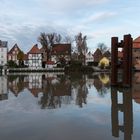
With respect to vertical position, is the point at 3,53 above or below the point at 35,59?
above

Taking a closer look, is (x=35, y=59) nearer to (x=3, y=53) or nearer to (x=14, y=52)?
(x=3, y=53)

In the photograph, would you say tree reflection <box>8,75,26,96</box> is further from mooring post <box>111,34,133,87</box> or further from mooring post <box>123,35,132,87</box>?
mooring post <box>123,35,132,87</box>

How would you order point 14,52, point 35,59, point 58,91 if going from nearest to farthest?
point 58,91 → point 35,59 → point 14,52

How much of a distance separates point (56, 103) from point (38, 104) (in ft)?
2.99

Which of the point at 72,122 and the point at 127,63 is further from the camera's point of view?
the point at 127,63

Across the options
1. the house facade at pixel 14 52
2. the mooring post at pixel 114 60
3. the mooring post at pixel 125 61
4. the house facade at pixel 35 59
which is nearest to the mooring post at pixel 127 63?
the mooring post at pixel 125 61

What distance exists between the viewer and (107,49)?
13512cm

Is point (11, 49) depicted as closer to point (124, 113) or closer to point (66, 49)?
point (66, 49)

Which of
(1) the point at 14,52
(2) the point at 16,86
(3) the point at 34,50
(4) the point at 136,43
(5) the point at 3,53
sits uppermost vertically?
(4) the point at 136,43

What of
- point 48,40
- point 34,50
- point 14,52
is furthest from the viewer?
point 14,52

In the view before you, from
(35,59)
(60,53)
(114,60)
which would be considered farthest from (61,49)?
(114,60)

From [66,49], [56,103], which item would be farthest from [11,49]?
[56,103]

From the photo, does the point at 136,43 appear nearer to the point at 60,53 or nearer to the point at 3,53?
the point at 60,53

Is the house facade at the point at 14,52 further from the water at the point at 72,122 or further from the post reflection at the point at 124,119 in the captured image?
the post reflection at the point at 124,119
